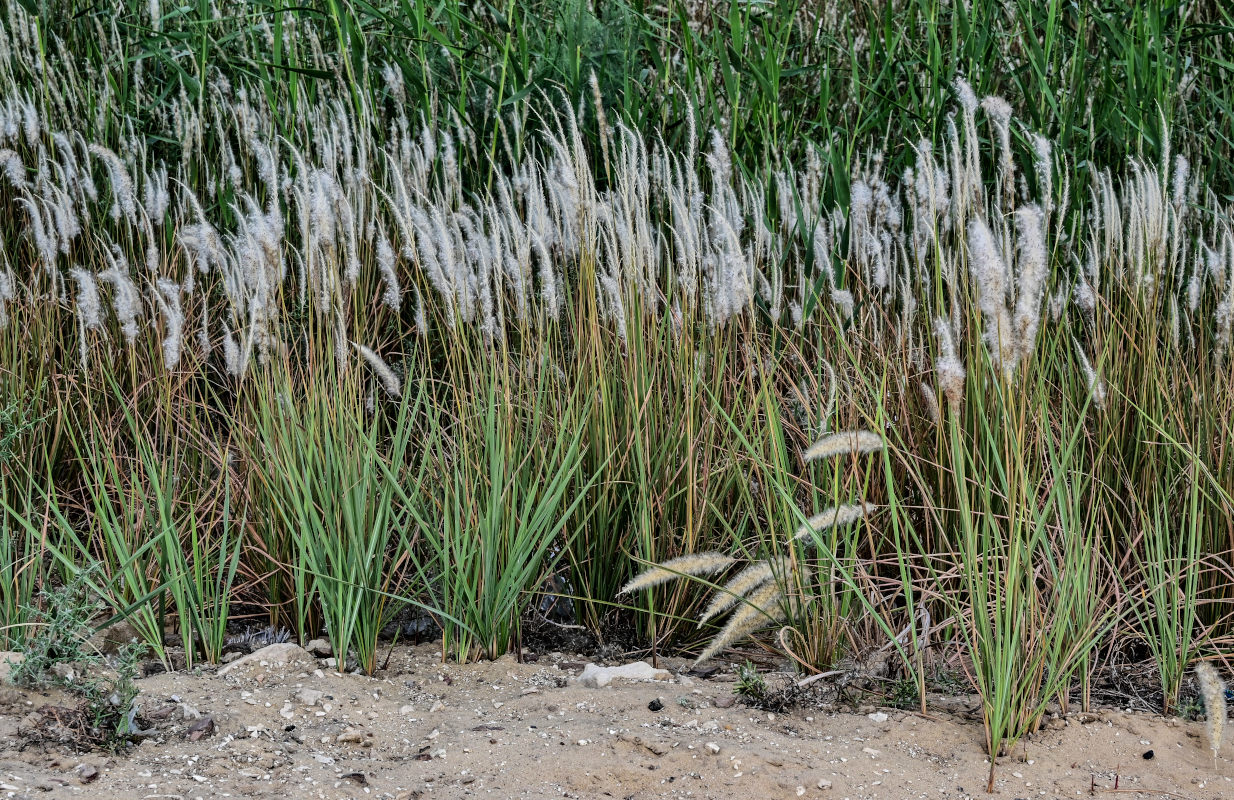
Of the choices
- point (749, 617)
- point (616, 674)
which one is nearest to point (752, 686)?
point (749, 617)

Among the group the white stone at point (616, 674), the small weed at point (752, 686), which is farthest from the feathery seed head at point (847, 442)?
the white stone at point (616, 674)

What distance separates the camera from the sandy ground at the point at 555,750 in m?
1.80

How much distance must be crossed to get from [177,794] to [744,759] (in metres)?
0.88

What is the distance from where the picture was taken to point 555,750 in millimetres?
1910

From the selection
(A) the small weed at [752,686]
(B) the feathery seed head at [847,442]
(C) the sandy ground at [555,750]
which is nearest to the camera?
(C) the sandy ground at [555,750]

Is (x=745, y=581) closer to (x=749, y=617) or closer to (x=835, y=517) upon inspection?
(x=749, y=617)

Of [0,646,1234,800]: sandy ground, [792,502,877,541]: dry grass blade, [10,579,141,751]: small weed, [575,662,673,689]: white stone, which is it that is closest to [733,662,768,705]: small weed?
[0,646,1234,800]: sandy ground

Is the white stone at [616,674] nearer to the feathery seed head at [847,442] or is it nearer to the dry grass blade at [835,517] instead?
the dry grass blade at [835,517]

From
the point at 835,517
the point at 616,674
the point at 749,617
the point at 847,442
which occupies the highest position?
the point at 847,442

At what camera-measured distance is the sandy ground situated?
1.80 metres

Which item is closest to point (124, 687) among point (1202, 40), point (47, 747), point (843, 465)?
point (47, 747)

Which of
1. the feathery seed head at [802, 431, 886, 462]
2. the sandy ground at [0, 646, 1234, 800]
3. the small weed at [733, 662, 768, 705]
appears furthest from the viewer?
the small weed at [733, 662, 768, 705]

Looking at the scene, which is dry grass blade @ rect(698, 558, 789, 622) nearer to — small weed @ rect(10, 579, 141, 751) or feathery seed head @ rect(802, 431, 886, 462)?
feathery seed head @ rect(802, 431, 886, 462)

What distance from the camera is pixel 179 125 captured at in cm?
364
